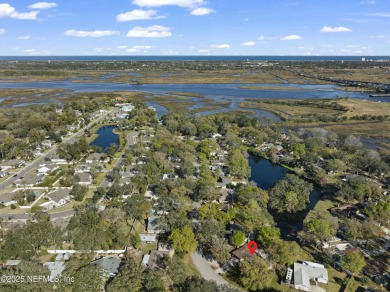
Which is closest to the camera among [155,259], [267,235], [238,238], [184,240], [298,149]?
[155,259]

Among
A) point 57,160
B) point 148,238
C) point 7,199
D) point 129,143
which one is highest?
point 129,143

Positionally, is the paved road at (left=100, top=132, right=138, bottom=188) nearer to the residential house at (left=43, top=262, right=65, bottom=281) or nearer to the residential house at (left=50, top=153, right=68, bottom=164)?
the residential house at (left=50, top=153, right=68, bottom=164)

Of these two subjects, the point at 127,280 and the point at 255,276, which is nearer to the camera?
the point at 127,280

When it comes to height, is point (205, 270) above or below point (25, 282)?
below

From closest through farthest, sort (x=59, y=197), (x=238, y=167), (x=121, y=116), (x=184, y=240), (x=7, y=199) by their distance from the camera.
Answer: (x=184, y=240) < (x=7, y=199) < (x=59, y=197) < (x=238, y=167) < (x=121, y=116)

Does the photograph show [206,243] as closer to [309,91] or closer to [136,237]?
[136,237]

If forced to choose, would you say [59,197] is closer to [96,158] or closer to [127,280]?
[96,158]

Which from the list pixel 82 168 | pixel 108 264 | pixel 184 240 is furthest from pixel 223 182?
pixel 82 168

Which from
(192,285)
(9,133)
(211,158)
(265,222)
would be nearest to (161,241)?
(192,285)
